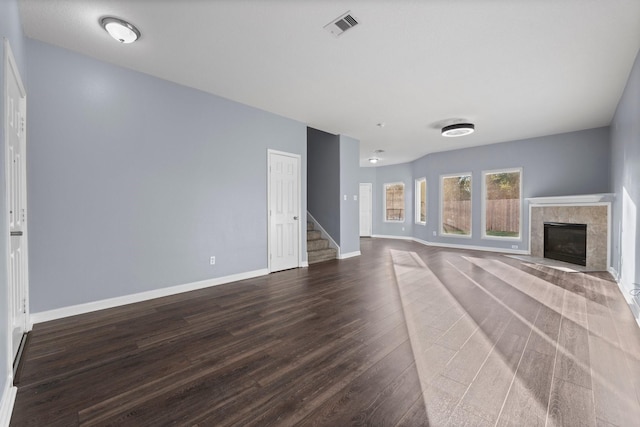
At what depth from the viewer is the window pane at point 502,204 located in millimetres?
7039

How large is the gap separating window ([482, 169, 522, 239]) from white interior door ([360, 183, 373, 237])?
169 inches

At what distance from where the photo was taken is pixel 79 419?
5.12ft

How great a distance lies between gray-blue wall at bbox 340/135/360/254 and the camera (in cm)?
659

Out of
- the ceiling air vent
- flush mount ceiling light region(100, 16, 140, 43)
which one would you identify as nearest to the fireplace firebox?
the ceiling air vent

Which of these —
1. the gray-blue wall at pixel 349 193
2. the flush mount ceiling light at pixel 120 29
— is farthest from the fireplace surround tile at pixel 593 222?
the flush mount ceiling light at pixel 120 29

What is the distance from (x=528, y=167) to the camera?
22.3ft

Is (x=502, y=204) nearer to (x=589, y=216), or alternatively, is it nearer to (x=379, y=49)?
(x=589, y=216)

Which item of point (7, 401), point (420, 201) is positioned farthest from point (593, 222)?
point (7, 401)

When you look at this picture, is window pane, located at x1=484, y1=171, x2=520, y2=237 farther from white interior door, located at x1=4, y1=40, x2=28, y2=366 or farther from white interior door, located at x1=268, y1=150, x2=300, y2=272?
white interior door, located at x1=4, y1=40, x2=28, y2=366

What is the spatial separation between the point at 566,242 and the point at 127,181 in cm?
784

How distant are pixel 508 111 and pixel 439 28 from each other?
3.12 m

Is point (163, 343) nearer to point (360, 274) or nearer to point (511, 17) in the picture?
point (360, 274)

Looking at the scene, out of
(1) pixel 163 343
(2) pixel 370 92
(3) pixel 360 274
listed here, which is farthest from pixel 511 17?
(1) pixel 163 343

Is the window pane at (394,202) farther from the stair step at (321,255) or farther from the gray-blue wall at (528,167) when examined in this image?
the stair step at (321,255)
